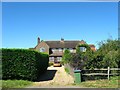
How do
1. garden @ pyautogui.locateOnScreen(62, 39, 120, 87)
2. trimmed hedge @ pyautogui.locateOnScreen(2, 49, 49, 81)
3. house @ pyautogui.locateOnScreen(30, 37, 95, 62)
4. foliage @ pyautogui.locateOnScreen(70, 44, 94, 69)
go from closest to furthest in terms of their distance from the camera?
garden @ pyautogui.locateOnScreen(62, 39, 120, 87), trimmed hedge @ pyautogui.locateOnScreen(2, 49, 49, 81), foliage @ pyautogui.locateOnScreen(70, 44, 94, 69), house @ pyautogui.locateOnScreen(30, 37, 95, 62)

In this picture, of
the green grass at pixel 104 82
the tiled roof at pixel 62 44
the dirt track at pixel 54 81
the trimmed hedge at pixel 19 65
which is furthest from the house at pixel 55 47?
the green grass at pixel 104 82

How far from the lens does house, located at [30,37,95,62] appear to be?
5829cm

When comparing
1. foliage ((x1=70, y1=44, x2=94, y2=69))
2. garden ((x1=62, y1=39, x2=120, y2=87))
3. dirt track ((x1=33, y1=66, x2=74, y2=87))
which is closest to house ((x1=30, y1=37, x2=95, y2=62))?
dirt track ((x1=33, y1=66, x2=74, y2=87))

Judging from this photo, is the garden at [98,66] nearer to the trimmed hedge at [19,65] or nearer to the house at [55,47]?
the trimmed hedge at [19,65]

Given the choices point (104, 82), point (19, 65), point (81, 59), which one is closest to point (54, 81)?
point (19, 65)

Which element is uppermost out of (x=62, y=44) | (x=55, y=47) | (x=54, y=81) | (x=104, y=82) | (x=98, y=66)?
(x=62, y=44)

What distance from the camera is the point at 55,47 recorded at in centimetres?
6016

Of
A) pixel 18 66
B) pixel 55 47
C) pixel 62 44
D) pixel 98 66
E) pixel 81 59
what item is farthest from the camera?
pixel 62 44

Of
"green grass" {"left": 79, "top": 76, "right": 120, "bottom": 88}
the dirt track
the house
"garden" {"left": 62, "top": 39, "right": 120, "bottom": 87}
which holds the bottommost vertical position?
the dirt track

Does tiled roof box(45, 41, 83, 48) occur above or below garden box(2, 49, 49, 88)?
above

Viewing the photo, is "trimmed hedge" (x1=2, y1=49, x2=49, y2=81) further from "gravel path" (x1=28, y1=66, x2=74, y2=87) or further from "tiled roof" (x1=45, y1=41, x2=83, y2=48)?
"tiled roof" (x1=45, y1=41, x2=83, y2=48)

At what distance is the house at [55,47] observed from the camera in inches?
2295

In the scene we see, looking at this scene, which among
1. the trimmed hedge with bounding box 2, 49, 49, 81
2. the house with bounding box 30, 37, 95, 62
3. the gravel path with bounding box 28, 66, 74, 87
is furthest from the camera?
the house with bounding box 30, 37, 95, 62

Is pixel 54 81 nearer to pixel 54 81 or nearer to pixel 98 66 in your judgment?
pixel 54 81
